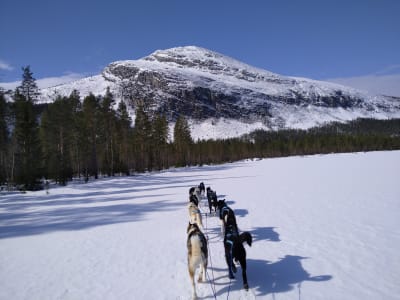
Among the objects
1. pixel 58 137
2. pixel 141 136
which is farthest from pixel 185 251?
pixel 141 136

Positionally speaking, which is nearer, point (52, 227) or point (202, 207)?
point (52, 227)

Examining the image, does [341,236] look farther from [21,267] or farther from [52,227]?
[52,227]

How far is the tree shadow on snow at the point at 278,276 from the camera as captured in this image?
565 cm

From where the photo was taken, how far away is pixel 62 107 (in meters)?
32.3

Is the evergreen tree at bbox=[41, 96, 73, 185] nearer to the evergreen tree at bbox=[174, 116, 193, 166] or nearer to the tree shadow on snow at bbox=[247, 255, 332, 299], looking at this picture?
the tree shadow on snow at bbox=[247, 255, 332, 299]

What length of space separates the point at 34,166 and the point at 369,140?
5274 inches

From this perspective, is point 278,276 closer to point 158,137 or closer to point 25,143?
point 25,143

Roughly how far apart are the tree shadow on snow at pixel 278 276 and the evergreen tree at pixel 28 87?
3193cm

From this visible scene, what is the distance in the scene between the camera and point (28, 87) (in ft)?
97.6

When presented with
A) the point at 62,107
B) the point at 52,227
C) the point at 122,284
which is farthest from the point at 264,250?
the point at 62,107

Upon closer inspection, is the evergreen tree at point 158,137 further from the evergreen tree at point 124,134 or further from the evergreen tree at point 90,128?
the evergreen tree at point 90,128

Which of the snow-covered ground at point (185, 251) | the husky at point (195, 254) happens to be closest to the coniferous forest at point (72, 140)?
the snow-covered ground at point (185, 251)

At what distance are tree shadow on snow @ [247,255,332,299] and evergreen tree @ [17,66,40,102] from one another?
3193 centimetres

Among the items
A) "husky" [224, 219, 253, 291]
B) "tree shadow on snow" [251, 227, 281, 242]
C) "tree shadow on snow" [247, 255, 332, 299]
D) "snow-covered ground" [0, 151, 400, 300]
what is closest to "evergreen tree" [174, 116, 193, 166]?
"snow-covered ground" [0, 151, 400, 300]
